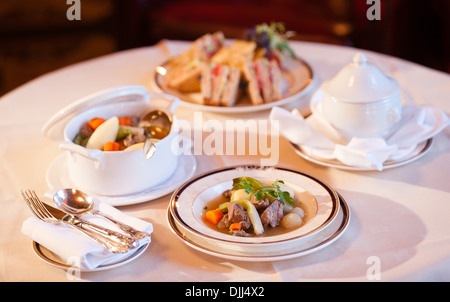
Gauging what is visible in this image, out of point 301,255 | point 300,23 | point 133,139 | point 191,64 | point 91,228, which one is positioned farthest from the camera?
point 300,23

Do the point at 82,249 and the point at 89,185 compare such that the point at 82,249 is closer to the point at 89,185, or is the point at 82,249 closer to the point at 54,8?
the point at 89,185

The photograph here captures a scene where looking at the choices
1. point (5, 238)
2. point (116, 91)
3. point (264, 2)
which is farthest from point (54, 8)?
point (5, 238)

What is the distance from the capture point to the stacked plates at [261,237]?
4.03ft

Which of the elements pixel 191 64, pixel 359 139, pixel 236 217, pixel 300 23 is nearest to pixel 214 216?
pixel 236 217

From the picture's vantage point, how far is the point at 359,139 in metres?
1.64

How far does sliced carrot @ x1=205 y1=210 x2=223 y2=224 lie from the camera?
135 centimetres

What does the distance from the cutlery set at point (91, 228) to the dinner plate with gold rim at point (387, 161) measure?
1.97 ft

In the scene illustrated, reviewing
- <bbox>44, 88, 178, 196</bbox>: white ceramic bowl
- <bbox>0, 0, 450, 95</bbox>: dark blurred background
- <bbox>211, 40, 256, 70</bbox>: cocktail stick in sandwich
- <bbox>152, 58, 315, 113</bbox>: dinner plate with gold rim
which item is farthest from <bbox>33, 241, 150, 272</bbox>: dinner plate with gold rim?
<bbox>0, 0, 450, 95</bbox>: dark blurred background

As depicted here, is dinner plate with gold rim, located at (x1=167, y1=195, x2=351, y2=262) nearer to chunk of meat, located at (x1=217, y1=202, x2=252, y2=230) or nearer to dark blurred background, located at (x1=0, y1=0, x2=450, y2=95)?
chunk of meat, located at (x1=217, y1=202, x2=252, y2=230)

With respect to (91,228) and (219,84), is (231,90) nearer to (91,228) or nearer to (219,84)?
(219,84)

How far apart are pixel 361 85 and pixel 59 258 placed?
0.97 metres

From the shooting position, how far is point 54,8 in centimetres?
554
